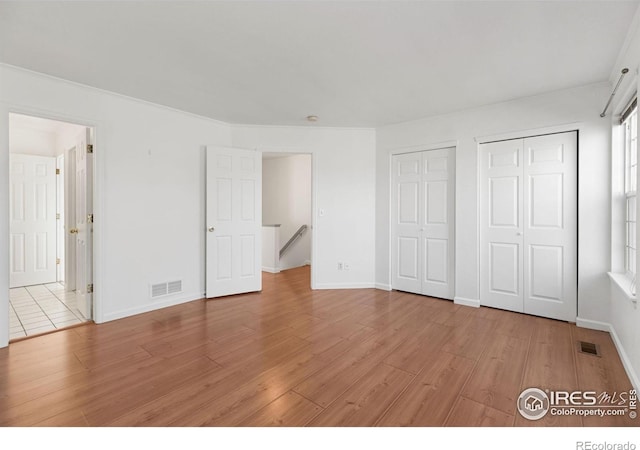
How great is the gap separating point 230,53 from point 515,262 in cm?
377

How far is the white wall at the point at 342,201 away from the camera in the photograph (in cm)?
481

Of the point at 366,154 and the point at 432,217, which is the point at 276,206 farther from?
the point at 432,217

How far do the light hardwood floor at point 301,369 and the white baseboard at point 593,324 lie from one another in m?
0.10

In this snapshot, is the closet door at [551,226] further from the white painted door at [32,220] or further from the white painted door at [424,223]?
the white painted door at [32,220]

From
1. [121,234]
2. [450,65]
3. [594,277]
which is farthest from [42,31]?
[594,277]

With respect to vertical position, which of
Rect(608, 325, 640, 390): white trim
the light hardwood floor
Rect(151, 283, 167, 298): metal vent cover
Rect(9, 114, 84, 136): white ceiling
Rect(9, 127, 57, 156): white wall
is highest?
Rect(9, 114, 84, 136): white ceiling

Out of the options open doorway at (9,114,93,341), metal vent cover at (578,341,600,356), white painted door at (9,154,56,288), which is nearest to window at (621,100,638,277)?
Answer: metal vent cover at (578,341,600,356)

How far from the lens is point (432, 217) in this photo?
4363 millimetres

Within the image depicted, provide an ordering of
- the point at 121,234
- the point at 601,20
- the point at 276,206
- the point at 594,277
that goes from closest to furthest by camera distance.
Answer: the point at 601,20 → the point at 594,277 → the point at 121,234 → the point at 276,206

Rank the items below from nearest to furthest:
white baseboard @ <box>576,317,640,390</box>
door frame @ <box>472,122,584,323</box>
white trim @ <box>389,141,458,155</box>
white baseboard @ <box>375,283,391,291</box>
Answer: white baseboard @ <box>576,317,640,390</box> → door frame @ <box>472,122,584,323</box> → white trim @ <box>389,141,458,155</box> → white baseboard @ <box>375,283,391,291</box>

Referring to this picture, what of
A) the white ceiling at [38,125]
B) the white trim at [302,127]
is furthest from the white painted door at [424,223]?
the white ceiling at [38,125]

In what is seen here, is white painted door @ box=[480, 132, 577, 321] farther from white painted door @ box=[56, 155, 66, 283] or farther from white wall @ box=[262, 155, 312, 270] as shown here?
white painted door @ box=[56, 155, 66, 283]

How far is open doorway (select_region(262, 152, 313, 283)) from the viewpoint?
6.55 m

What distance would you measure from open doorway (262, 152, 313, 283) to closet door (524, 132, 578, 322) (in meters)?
4.06
